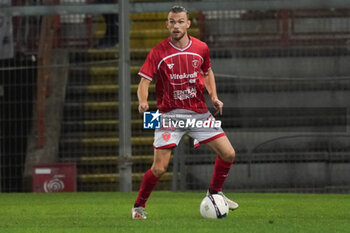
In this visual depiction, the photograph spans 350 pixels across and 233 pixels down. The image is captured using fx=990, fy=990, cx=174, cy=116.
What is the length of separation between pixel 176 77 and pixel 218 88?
16.6ft

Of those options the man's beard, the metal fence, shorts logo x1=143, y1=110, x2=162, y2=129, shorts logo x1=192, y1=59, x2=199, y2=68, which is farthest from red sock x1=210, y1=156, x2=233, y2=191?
the metal fence

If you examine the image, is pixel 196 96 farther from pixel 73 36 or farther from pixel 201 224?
pixel 73 36

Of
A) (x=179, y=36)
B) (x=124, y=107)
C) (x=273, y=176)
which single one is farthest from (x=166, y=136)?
(x=273, y=176)

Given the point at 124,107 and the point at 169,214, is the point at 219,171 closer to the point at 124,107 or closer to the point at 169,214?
the point at 169,214

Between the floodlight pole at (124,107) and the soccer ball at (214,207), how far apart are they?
15.0ft

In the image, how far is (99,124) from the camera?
1375cm

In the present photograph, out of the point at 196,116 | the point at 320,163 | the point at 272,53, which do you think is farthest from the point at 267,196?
the point at 196,116

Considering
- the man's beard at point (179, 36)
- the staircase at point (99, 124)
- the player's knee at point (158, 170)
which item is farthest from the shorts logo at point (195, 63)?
the staircase at point (99, 124)

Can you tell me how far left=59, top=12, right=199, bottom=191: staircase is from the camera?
44.0ft

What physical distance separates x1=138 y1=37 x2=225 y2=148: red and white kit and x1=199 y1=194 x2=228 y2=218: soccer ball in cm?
47

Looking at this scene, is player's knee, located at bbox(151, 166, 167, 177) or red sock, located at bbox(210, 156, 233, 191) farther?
red sock, located at bbox(210, 156, 233, 191)

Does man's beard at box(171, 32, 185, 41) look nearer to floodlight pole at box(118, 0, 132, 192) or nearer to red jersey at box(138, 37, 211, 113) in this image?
red jersey at box(138, 37, 211, 113)

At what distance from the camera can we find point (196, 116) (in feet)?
25.9

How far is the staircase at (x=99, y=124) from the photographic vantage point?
13.4 metres
